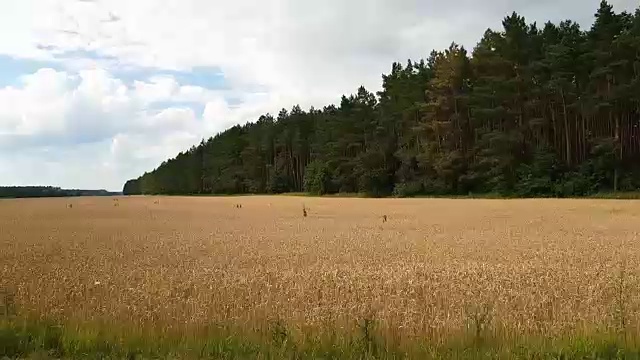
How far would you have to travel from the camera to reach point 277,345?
6664mm

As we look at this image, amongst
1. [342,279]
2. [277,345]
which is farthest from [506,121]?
[277,345]

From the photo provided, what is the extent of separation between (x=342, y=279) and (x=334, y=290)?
1.38 meters

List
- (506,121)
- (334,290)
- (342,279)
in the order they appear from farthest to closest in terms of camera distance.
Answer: (506,121)
(342,279)
(334,290)

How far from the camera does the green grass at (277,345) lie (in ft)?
20.2

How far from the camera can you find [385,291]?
11445 mm

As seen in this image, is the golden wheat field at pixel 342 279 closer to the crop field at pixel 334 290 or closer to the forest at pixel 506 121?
A: the crop field at pixel 334 290

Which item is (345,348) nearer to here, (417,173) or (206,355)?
(206,355)

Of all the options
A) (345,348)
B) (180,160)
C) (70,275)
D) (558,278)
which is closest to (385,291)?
(558,278)

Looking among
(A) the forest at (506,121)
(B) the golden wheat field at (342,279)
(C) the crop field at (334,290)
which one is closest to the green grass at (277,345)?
Answer: (C) the crop field at (334,290)

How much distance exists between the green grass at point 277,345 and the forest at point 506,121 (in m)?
48.3

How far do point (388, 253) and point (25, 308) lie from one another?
11.4m

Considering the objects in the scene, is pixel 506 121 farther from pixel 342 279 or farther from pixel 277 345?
pixel 277 345

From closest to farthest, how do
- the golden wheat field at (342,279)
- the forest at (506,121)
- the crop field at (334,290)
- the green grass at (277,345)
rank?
the green grass at (277,345), the crop field at (334,290), the golden wheat field at (342,279), the forest at (506,121)

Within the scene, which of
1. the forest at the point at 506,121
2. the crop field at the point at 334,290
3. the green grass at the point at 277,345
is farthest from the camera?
the forest at the point at 506,121
